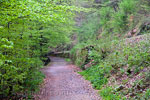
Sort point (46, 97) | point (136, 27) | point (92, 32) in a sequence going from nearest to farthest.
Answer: point (46, 97) → point (136, 27) → point (92, 32)

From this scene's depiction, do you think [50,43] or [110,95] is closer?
A: [110,95]

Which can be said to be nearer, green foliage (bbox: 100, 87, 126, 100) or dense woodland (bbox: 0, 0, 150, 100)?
dense woodland (bbox: 0, 0, 150, 100)

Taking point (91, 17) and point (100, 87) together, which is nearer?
point (100, 87)

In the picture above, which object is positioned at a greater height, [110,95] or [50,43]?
[50,43]

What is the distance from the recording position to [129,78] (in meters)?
6.82

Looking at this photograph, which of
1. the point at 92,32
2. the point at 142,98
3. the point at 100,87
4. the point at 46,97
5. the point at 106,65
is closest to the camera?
the point at 142,98

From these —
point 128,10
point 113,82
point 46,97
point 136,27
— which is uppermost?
point 128,10

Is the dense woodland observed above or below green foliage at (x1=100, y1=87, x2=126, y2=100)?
above

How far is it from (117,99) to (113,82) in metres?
1.79

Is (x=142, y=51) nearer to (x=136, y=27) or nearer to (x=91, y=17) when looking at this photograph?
(x=136, y=27)

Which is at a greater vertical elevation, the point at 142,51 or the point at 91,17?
the point at 91,17

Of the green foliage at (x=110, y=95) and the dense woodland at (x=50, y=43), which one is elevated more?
the dense woodland at (x=50, y=43)

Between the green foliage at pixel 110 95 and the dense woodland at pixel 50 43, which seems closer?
the dense woodland at pixel 50 43

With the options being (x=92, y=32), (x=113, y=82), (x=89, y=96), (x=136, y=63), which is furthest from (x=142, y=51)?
(x=92, y=32)
